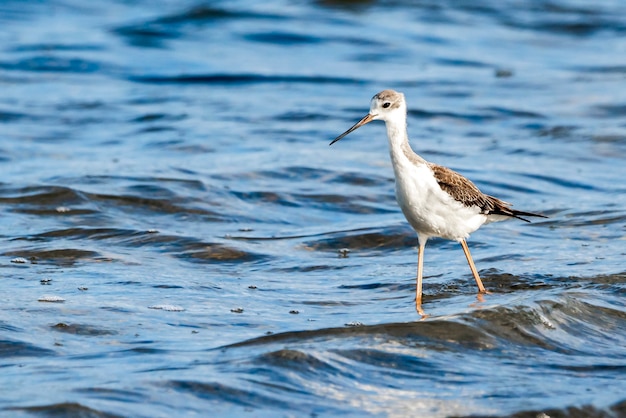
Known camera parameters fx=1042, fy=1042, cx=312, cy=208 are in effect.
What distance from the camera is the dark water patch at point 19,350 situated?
628cm

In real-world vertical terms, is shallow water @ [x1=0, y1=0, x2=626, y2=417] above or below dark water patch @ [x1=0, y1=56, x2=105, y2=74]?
below

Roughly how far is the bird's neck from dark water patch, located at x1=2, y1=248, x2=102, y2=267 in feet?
8.88

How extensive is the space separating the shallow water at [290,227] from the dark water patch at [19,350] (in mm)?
16

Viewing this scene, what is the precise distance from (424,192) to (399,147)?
38 cm

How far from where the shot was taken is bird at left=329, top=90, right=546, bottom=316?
25.2ft

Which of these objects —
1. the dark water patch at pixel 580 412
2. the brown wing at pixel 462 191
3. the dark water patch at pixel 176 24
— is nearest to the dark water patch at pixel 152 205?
the brown wing at pixel 462 191

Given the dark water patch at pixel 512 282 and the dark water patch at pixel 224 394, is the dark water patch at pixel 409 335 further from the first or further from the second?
the dark water patch at pixel 512 282

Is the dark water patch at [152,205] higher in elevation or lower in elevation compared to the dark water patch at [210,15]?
lower

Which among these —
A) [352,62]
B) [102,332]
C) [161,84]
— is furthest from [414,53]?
[102,332]

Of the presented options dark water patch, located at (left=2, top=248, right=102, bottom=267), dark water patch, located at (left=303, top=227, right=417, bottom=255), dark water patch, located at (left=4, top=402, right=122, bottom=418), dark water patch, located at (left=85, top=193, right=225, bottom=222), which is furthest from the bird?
dark water patch, located at (left=85, top=193, right=225, bottom=222)

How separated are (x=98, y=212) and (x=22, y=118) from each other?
5.30 meters

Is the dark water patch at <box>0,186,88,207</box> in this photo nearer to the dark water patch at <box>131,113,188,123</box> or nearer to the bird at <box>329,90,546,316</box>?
the bird at <box>329,90,546,316</box>

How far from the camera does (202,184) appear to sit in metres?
11.7

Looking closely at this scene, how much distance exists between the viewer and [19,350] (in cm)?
634
